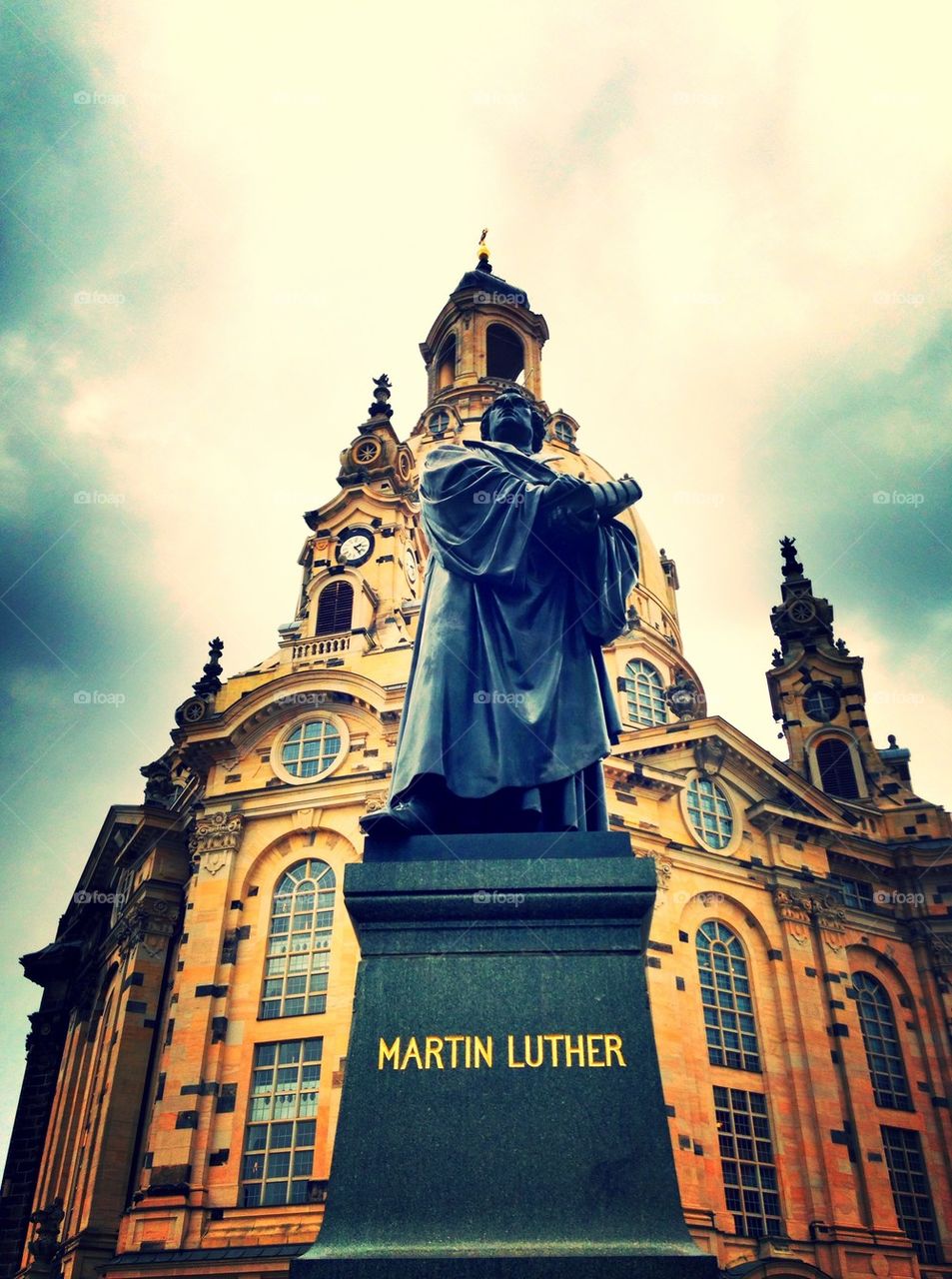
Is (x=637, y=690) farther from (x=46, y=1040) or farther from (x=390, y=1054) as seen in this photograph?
(x=390, y=1054)

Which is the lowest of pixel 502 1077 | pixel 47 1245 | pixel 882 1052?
pixel 502 1077

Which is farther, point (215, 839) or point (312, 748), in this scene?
point (312, 748)

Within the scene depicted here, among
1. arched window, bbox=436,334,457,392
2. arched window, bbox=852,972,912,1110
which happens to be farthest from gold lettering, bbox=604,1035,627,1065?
arched window, bbox=436,334,457,392

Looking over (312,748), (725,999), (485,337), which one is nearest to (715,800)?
(725,999)

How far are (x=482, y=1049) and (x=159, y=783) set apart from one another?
37.6 meters

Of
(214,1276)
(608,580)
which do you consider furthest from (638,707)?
(608,580)

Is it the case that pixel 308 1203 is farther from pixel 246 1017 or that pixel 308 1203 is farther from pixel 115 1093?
pixel 115 1093

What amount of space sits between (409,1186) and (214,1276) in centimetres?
2215

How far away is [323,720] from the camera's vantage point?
103 feet

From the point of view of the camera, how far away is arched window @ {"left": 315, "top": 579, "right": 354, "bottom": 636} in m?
36.7

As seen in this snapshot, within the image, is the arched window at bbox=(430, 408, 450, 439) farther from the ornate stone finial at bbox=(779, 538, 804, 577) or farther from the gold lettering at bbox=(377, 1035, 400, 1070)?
the gold lettering at bbox=(377, 1035, 400, 1070)

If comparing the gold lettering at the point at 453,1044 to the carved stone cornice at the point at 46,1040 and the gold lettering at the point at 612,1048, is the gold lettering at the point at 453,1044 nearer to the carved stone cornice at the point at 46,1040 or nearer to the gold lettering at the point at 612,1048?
the gold lettering at the point at 612,1048

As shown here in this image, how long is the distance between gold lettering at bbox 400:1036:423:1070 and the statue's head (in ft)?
13.3

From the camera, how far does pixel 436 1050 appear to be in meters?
5.19
